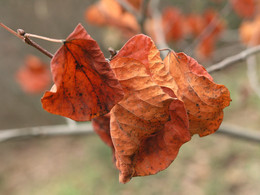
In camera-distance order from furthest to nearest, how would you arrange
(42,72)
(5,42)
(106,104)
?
(5,42), (42,72), (106,104)

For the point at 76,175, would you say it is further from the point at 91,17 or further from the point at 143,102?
the point at 143,102

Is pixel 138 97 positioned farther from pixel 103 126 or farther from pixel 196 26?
pixel 196 26

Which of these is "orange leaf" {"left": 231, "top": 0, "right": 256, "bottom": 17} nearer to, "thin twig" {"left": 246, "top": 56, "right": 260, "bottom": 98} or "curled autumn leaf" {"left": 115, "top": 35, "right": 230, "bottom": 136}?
"thin twig" {"left": 246, "top": 56, "right": 260, "bottom": 98}

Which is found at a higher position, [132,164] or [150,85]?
[150,85]

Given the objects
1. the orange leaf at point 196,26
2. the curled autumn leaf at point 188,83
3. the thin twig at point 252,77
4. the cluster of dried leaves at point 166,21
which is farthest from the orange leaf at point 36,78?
the curled autumn leaf at point 188,83

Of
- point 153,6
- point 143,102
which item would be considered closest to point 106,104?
point 143,102

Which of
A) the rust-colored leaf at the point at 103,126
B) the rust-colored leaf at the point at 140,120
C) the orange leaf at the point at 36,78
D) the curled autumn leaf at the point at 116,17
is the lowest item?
the orange leaf at the point at 36,78

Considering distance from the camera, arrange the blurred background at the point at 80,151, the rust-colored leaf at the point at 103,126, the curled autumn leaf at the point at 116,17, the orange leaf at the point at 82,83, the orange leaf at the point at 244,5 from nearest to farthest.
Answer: the orange leaf at the point at 82,83 → the rust-colored leaf at the point at 103,126 → the curled autumn leaf at the point at 116,17 → the orange leaf at the point at 244,5 → the blurred background at the point at 80,151

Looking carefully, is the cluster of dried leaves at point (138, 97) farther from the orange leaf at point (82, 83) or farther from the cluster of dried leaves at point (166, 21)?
the cluster of dried leaves at point (166, 21)

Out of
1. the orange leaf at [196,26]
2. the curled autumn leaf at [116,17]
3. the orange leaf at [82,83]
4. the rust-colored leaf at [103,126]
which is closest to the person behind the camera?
the orange leaf at [82,83]
